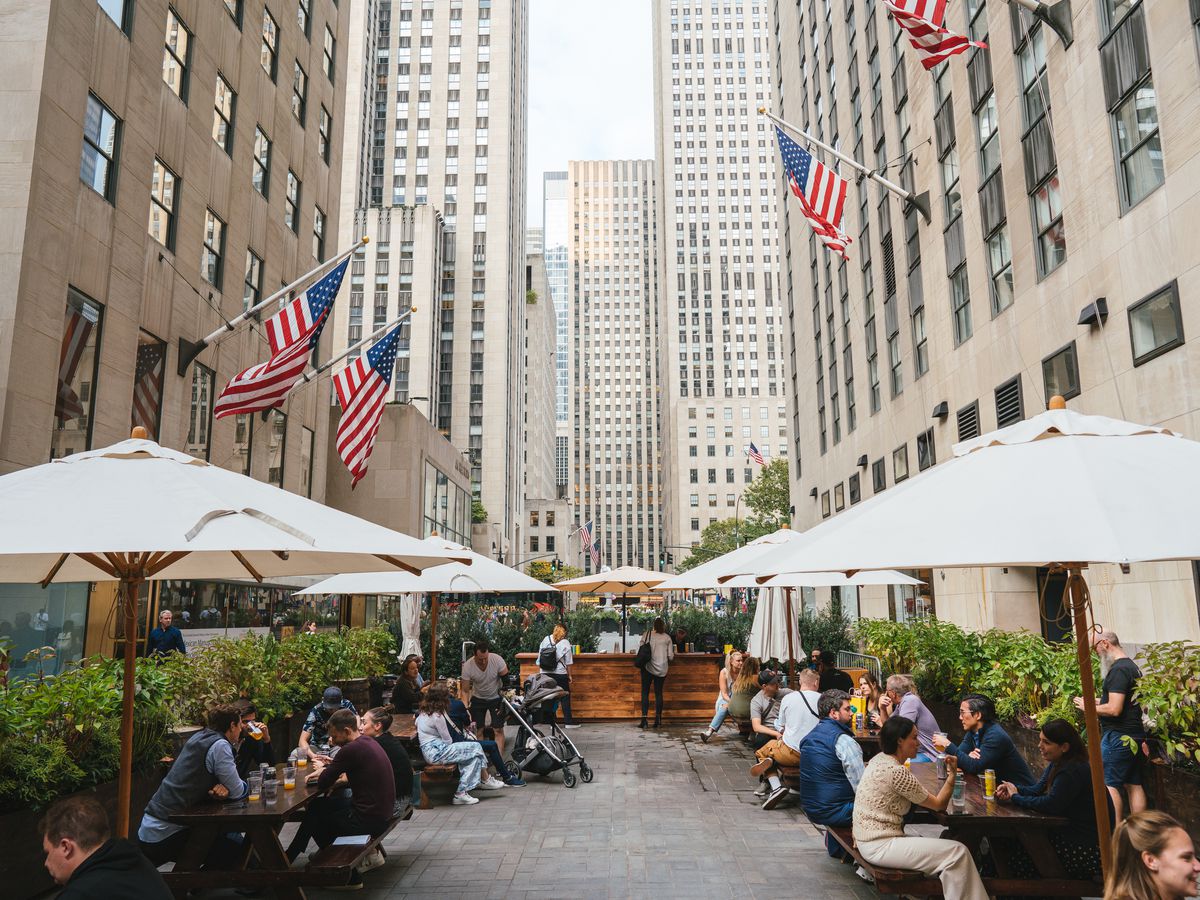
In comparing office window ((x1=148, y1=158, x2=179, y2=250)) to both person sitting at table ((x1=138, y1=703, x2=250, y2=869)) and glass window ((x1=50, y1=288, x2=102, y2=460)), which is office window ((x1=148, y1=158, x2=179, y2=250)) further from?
person sitting at table ((x1=138, y1=703, x2=250, y2=869))

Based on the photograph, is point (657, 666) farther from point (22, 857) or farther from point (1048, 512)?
point (1048, 512)

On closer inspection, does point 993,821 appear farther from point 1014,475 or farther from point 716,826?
point 716,826

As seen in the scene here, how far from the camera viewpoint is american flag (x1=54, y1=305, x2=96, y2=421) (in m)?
14.6

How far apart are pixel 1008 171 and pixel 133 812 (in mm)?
21277

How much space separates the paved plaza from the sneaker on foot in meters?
0.10

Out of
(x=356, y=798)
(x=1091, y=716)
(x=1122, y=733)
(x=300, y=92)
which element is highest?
(x=300, y=92)

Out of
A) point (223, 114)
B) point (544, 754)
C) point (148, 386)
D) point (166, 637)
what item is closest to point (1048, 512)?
point (544, 754)

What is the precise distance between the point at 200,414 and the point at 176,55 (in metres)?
8.08

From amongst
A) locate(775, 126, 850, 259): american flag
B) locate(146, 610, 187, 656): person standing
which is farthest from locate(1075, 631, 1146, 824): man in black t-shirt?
locate(146, 610, 187, 656): person standing

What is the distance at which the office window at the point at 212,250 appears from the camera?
803 inches

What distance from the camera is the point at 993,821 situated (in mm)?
6078

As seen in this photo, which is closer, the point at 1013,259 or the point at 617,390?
the point at 1013,259

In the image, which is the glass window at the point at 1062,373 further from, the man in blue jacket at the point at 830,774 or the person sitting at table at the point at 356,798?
the person sitting at table at the point at 356,798

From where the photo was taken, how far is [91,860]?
12.7 feet
